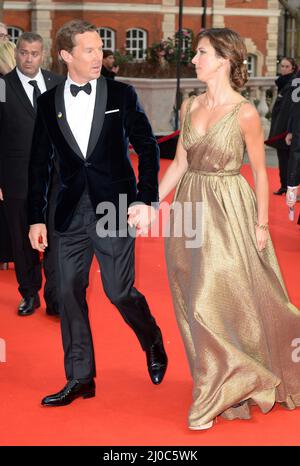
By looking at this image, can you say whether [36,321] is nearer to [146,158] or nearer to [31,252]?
[31,252]

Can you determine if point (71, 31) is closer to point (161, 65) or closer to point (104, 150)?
point (104, 150)

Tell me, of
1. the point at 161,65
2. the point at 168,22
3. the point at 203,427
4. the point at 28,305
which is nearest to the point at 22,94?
the point at 28,305

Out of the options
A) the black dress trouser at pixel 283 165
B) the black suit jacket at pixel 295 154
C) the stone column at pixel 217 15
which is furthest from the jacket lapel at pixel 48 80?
the stone column at pixel 217 15

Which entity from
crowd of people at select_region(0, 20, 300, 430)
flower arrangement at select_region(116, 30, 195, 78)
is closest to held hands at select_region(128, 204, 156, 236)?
crowd of people at select_region(0, 20, 300, 430)

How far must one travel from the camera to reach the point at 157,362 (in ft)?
19.3

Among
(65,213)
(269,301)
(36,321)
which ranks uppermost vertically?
(65,213)

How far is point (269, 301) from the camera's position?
18.0ft

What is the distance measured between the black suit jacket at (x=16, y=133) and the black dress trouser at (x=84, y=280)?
2.01m

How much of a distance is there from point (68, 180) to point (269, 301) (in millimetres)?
1218

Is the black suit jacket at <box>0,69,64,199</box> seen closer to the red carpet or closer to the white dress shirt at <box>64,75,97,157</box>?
the red carpet

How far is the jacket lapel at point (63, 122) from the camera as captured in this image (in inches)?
211

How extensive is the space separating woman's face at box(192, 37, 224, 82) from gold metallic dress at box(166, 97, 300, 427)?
22 centimetres

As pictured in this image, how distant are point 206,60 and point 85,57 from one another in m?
0.61

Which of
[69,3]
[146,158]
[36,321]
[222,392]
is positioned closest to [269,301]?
[222,392]
